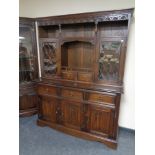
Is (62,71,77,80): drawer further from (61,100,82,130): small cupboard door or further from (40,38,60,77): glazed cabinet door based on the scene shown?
(61,100,82,130): small cupboard door

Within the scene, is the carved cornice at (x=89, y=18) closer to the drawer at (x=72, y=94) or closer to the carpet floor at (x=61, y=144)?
the drawer at (x=72, y=94)

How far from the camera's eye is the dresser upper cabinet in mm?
2461

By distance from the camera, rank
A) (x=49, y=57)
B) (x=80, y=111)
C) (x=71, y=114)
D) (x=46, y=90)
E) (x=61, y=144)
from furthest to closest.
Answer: (x=49, y=57)
(x=46, y=90)
(x=71, y=114)
(x=80, y=111)
(x=61, y=144)

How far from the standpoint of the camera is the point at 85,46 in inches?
120

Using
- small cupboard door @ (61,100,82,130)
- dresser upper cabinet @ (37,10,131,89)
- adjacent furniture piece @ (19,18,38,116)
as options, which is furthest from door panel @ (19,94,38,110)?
small cupboard door @ (61,100,82,130)

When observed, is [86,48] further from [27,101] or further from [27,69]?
[27,101]

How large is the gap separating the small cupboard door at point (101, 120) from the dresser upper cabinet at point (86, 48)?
0.43 metres

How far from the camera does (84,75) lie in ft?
9.03

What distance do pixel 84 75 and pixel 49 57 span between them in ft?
2.67

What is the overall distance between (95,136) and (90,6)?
7.14 ft

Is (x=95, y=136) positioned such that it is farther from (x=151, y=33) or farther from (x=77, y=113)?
(x=151, y=33)

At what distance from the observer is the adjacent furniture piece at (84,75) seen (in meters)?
2.46

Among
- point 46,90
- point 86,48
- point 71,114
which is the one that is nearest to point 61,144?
point 71,114
